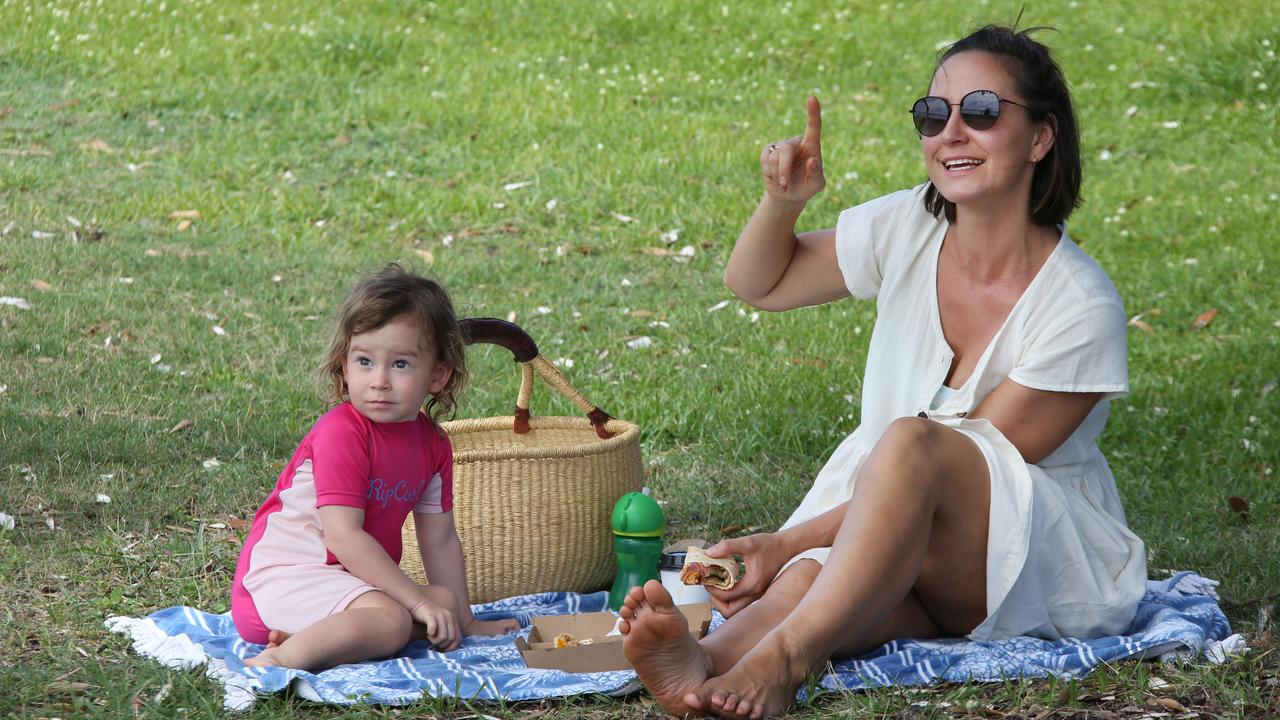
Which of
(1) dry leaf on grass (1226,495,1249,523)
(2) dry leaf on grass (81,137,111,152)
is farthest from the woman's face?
(2) dry leaf on grass (81,137,111,152)

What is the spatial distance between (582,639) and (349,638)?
1.99ft

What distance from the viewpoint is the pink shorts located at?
3035mm

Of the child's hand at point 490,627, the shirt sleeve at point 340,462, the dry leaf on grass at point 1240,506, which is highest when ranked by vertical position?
the shirt sleeve at point 340,462

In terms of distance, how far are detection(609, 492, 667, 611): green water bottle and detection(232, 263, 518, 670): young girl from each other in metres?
0.46

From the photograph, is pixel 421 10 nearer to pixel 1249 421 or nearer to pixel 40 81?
pixel 40 81

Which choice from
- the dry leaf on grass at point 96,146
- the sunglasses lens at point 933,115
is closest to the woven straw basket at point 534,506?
the sunglasses lens at point 933,115

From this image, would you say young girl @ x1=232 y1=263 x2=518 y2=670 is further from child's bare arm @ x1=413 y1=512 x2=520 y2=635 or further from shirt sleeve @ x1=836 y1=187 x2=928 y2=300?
shirt sleeve @ x1=836 y1=187 x2=928 y2=300

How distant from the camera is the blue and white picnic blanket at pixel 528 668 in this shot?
2.84m

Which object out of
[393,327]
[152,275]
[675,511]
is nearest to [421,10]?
[152,275]

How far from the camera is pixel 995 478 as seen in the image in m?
2.85

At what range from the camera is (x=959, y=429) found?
2.96 meters

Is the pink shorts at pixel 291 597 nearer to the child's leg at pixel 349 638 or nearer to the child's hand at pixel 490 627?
the child's leg at pixel 349 638

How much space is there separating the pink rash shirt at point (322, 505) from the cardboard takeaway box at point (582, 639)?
41 cm

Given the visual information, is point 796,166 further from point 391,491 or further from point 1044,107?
point 391,491
